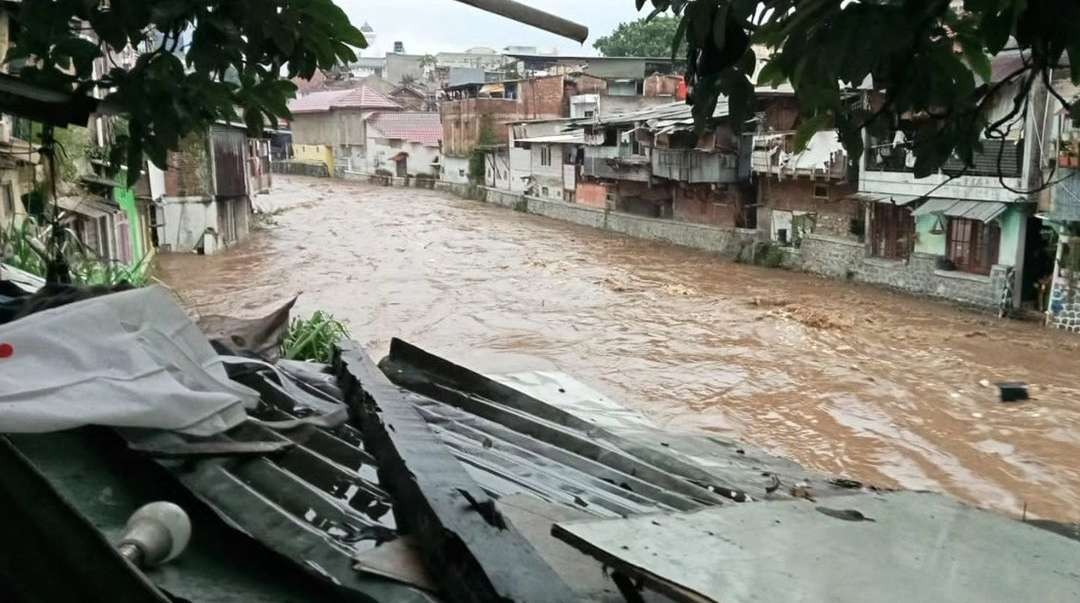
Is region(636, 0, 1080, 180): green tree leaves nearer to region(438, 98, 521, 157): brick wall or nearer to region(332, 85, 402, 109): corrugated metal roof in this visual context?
region(438, 98, 521, 157): brick wall

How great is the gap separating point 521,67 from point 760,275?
116ft

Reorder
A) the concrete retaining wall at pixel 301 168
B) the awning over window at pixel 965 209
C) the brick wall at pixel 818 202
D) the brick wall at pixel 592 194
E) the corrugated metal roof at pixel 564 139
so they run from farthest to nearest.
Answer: the concrete retaining wall at pixel 301 168
the corrugated metal roof at pixel 564 139
the brick wall at pixel 592 194
the brick wall at pixel 818 202
the awning over window at pixel 965 209

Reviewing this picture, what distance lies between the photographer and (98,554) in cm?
151

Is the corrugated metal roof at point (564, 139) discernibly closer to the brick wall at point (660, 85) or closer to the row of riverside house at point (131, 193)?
the brick wall at point (660, 85)

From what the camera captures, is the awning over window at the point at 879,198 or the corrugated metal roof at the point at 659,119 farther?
the corrugated metal roof at the point at 659,119

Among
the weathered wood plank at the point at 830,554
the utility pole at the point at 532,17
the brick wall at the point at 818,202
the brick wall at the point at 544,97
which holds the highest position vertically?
the brick wall at the point at 544,97

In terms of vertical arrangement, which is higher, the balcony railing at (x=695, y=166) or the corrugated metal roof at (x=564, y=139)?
the corrugated metal roof at (x=564, y=139)

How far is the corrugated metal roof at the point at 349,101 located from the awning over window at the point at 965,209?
42.1m

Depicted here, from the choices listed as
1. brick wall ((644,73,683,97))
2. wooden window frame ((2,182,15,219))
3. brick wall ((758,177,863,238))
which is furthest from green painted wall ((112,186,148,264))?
brick wall ((644,73,683,97))

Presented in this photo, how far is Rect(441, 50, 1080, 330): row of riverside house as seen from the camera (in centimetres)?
1780

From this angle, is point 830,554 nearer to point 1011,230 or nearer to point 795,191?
point 1011,230

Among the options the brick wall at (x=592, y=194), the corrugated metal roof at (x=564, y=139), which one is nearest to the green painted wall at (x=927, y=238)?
the brick wall at (x=592, y=194)

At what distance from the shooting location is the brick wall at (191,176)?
2606cm

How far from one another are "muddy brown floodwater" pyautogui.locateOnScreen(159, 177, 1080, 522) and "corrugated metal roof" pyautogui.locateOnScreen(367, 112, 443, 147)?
77.0 ft
